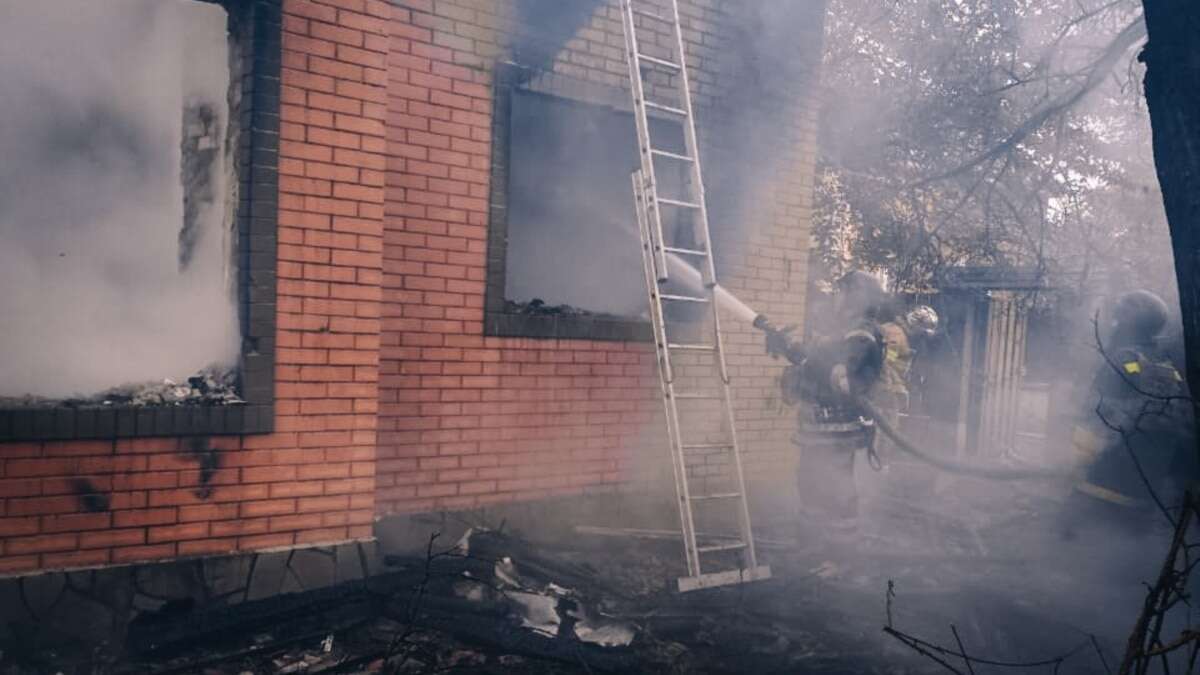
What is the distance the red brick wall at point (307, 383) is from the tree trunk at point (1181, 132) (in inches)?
141

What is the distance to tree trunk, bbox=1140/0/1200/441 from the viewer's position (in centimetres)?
282

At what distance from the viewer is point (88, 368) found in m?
3.88

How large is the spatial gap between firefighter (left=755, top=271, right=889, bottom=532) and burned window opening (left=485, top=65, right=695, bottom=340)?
4.12 ft

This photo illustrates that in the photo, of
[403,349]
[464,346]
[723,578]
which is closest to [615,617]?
[723,578]

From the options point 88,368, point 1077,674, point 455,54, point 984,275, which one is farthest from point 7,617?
point 984,275

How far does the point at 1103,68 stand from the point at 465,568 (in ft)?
27.6

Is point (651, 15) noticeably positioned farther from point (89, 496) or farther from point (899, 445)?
point (89, 496)

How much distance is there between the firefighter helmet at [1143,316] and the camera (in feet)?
21.4

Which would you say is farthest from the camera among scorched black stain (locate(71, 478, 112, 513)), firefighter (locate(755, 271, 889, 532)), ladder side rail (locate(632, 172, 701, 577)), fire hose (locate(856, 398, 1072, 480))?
fire hose (locate(856, 398, 1072, 480))

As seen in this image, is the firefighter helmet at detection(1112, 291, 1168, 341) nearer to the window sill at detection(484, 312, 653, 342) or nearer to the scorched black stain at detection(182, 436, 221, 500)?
the window sill at detection(484, 312, 653, 342)

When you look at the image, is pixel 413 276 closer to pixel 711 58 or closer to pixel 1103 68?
pixel 711 58

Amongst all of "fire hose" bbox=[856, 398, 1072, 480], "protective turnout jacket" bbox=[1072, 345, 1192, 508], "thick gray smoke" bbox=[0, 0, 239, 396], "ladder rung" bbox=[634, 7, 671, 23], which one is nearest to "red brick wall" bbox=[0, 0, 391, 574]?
"thick gray smoke" bbox=[0, 0, 239, 396]

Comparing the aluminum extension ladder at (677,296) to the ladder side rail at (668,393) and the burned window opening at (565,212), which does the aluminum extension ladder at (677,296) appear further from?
the burned window opening at (565,212)

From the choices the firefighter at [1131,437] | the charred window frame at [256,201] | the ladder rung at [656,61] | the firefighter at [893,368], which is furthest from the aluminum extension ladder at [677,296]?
the firefighter at [893,368]
